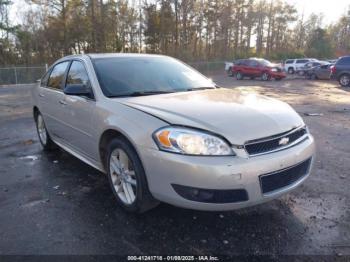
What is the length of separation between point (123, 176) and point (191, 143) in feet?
3.43

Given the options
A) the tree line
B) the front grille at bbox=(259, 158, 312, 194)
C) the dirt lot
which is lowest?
the dirt lot

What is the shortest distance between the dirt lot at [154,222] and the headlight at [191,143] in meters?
0.82

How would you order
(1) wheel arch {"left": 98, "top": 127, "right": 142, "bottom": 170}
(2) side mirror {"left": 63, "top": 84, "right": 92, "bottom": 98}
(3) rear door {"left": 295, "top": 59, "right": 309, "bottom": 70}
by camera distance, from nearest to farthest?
(1) wheel arch {"left": 98, "top": 127, "right": 142, "bottom": 170}
(2) side mirror {"left": 63, "top": 84, "right": 92, "bottom": 98}
(3) rear door {"left": 295, "top": 59, "right": 309, "bottom": 70}

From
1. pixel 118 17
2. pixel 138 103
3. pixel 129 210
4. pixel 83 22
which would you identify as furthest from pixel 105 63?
pixel 118 17

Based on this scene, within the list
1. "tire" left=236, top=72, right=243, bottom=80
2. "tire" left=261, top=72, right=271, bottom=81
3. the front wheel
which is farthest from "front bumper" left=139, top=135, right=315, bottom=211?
the front wheel

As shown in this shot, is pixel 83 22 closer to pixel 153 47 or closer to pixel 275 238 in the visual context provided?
pixel 153 47

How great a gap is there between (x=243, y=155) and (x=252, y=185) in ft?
0.87

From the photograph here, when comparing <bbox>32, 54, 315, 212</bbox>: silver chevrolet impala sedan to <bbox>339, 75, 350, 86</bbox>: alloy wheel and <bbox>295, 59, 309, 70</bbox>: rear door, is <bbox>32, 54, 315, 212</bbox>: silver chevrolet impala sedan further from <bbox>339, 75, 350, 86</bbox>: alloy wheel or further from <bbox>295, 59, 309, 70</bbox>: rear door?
<bbox>295, 59, 309, 70</bbox>: rear door

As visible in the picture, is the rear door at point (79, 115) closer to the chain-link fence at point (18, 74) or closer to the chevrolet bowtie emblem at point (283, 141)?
the chevrolet bowtie emblem at point (283, 141)

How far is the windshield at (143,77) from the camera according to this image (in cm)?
385

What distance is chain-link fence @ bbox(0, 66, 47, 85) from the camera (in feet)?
81.3

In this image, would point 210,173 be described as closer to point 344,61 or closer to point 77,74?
point 77,74

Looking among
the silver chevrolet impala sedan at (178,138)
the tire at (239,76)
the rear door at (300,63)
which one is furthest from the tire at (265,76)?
the silver chevrolet impala sedan at (178,138)

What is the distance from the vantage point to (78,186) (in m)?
4.21
